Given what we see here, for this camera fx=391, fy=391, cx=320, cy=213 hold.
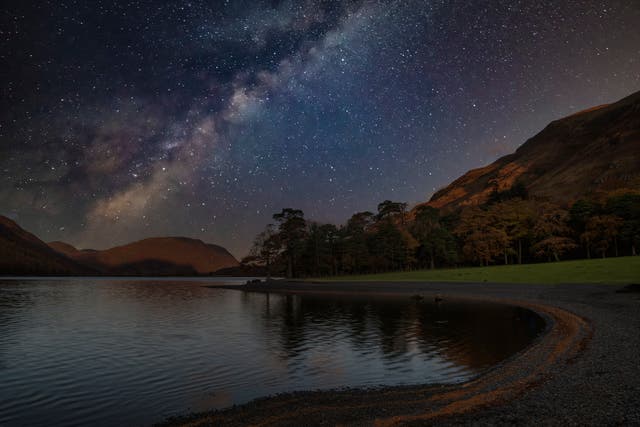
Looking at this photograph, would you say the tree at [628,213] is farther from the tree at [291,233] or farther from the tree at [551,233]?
the tree at [291,233]

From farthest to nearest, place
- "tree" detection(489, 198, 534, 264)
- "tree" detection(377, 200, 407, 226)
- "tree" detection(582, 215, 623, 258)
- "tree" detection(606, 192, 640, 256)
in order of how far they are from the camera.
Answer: "tree" detection(377, 200, 407, 226) → "tree" detection(489, 198, 534, 264) → "tree" detection(582, 215, 623, 258) → "tree" detection(606, 192, 640, 256)

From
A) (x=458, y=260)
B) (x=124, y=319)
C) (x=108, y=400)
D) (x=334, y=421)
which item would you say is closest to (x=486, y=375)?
(x=334, y=421)

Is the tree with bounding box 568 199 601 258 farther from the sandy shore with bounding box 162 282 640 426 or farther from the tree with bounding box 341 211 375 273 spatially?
the sandy shore with bounding box 162 282 640 426

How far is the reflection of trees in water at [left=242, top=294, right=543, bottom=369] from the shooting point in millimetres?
22255

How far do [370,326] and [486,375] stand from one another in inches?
695

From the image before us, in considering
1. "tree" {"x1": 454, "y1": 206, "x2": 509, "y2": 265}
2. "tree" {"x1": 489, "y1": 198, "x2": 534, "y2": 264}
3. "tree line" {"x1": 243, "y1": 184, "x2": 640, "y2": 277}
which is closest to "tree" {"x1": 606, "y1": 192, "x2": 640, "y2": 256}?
"tree line" {"x1": 243, "y1": 184, "x2": 640, "y2": 277}

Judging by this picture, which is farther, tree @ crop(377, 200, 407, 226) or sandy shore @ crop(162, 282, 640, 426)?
tree @ crop(377, 200, 407, 226)

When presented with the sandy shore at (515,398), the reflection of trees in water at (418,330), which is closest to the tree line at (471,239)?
the reflection of trees in water at (418,330)

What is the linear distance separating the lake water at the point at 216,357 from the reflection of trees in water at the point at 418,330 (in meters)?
0.09

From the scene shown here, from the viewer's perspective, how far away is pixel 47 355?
23719 millimetres

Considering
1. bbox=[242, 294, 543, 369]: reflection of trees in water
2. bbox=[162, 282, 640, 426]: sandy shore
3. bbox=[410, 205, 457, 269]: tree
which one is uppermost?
bbox=[410, 205, 457, 269]: tree

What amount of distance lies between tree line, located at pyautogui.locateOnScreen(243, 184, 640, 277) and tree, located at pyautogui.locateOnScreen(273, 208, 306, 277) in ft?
1.09

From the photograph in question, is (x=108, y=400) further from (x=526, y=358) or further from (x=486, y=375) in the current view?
(x=526, y=358)

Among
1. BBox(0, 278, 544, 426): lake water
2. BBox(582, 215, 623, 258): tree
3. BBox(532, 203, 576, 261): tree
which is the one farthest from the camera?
BBox(532, 203, 576, 261): tree
